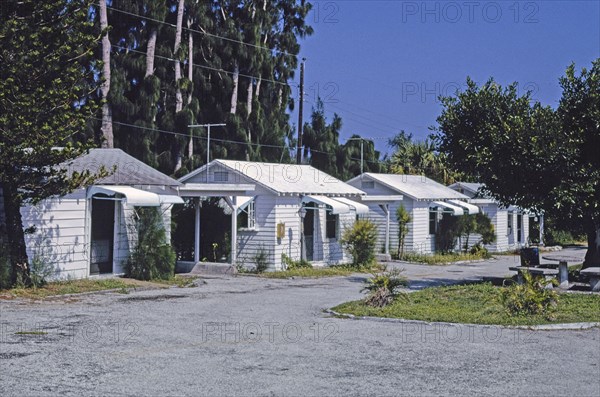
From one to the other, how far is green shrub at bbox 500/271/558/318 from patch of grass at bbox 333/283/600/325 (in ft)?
0.52

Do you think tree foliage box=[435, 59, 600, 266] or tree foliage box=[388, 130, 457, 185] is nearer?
tree foliage box=[435, 59, 600, 266]

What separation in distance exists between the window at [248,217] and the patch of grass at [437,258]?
8.84 m

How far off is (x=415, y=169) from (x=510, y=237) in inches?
612

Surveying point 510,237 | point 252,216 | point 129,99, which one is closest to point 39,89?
point 252,216

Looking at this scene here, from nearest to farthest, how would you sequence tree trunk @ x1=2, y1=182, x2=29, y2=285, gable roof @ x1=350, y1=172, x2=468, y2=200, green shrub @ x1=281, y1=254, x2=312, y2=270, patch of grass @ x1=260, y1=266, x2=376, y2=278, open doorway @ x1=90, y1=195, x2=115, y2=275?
1. tree trunk @ x1=2, y1=182, x2=29, y2=285
2. open doorway @ x1=90, y1=195, x2=115, y2=275
3. patch of grass @ x1=260, y1=266, x2=376, y2=278
4. green shrub @ x1=281, y1=254, x2=312, y2=270
5. gable roof @ x1=350, y1=172, x2=468, y2=200

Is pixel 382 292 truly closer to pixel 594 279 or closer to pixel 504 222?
pixel 594 279

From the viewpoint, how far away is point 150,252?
67.4 ft

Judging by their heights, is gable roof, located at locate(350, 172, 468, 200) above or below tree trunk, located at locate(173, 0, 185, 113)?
below

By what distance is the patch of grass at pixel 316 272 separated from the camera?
24.0m

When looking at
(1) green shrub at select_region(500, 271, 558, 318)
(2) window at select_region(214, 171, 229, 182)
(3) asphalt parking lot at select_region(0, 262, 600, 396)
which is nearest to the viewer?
(3) asphalt parking lot at select_region(0, 262, 600, 396)

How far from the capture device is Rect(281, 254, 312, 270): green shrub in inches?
1001

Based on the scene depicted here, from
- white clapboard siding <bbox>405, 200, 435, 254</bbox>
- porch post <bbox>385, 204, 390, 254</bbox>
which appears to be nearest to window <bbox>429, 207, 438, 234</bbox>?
white clapboard siding <bbox>405, 200, 435, 254</bbox>

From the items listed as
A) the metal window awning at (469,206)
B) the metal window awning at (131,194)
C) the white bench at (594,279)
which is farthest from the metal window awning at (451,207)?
the metal window awning at (131,194)

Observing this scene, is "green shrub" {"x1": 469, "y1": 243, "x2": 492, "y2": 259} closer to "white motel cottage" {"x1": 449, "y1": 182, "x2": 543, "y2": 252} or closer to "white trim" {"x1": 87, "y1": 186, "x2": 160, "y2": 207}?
"white motel cottage" {"x1": 449, "y1": 182, "x2": 543, "y2": 252}
